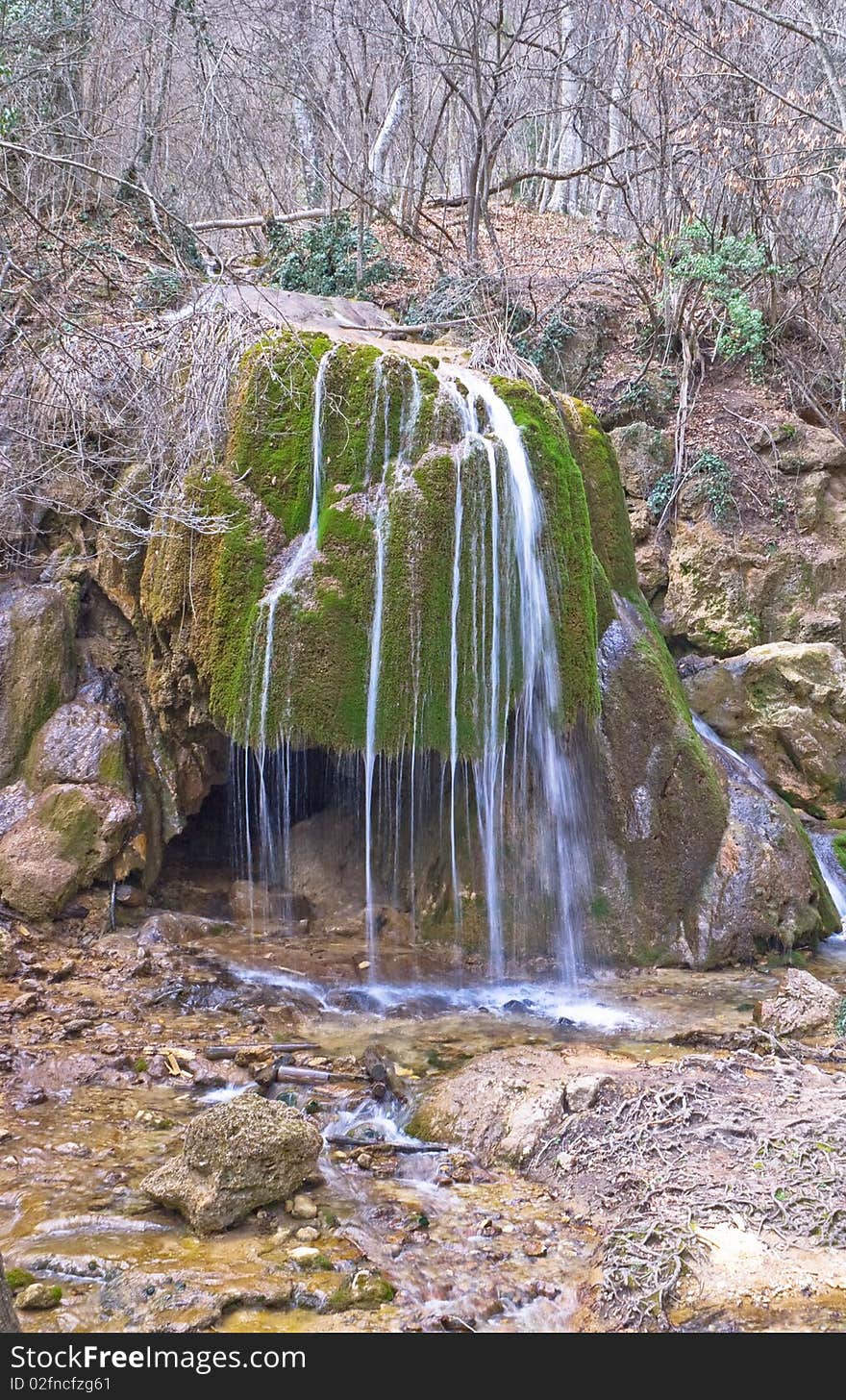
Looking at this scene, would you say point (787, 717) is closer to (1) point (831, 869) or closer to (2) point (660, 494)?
(1) point (831, 869)

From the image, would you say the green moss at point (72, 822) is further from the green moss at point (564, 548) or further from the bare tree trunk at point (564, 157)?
the bare tree trunk at point (564, 157)

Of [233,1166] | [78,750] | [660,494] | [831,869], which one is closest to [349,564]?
[78,750]

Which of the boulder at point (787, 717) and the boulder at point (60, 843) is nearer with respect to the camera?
the boulder at point (60, 843)

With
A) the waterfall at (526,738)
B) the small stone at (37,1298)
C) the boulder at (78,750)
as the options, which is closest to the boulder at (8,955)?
the boulder at (78,750)

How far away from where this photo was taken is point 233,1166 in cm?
360

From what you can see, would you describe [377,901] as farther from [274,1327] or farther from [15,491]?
[274,1327]

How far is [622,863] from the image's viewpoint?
7727 millimetres

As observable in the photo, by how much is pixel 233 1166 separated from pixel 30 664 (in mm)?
5017

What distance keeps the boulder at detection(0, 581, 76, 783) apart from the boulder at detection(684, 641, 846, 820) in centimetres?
595

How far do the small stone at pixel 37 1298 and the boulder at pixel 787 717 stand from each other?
26.8ft

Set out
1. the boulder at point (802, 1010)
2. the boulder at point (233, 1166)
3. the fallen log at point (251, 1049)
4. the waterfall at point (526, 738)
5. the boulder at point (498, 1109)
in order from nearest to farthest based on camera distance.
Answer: the boulder at point (233, 1166) → the boulder at point (498, 1109) → the fallen log at point (251, 1049) → the boulder at point (802, 1010) → the waterfall at point (526, 738)

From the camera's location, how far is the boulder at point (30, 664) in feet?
24.6

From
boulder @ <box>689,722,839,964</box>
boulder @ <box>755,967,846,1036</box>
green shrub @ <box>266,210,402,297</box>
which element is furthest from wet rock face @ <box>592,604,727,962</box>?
green shrub @ <box>266,210,402,297</box>

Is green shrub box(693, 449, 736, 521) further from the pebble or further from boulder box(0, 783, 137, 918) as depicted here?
the pebble
